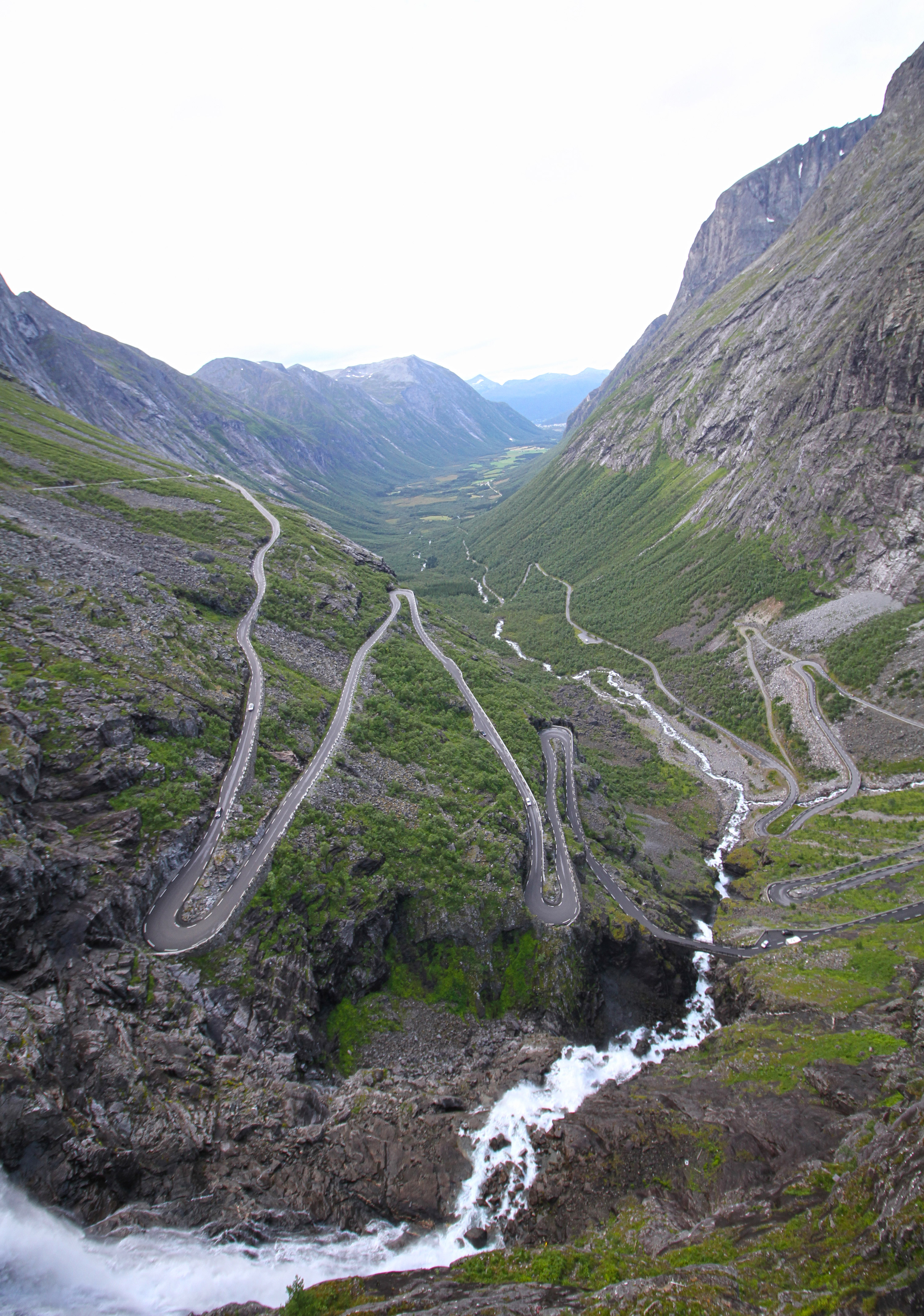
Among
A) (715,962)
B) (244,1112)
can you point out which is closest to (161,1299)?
(244,1112)

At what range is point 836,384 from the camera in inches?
4432

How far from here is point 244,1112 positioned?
28.6 metres

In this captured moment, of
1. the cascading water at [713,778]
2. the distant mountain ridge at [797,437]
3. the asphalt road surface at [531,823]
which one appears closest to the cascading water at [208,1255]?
the asphalt road surface at [531,823]

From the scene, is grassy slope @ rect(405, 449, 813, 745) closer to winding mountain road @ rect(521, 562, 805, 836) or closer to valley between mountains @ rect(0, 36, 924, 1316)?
winding mountain road @ rect(521, 562, 805, 836)

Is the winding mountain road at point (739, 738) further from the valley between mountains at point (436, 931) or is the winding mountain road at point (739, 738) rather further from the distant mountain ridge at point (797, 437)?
the distant mountain ridge at point (797, 437)

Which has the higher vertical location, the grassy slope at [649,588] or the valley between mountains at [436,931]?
the grassy slope at [649,588]

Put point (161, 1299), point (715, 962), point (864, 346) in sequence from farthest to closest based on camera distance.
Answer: point (864, 346)
point (715, 962)
point (161, 1299)

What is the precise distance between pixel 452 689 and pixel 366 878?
35.3 meters

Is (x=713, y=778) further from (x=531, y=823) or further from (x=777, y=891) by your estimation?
(x=531, y=823)

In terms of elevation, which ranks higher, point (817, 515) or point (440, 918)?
point (817, 515)

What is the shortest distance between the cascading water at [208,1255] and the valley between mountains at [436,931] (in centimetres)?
13

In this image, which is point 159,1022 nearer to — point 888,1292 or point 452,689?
point 888,1292

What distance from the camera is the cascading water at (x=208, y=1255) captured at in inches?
786

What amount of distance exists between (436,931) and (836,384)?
13028cm
